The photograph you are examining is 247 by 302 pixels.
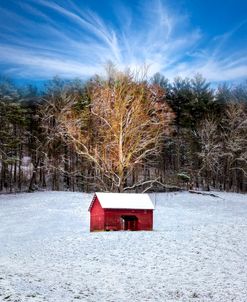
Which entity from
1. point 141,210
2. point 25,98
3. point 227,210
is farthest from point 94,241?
point 25,98

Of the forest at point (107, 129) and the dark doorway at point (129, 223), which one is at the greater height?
the forest at point (107, 129)

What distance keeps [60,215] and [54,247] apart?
15344mm

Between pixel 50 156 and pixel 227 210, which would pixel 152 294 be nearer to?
pixel 227 210

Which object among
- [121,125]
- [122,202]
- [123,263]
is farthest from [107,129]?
[123,263]

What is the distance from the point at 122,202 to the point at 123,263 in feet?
37.3

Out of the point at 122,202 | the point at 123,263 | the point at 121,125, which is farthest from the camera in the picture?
the point at 121,125

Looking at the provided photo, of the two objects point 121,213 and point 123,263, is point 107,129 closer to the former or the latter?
point 121,213

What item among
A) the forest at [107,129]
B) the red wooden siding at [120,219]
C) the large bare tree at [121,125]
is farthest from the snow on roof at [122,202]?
the forest at [107,129]

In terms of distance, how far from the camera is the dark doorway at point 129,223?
32188mm

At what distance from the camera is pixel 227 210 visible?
45312mm

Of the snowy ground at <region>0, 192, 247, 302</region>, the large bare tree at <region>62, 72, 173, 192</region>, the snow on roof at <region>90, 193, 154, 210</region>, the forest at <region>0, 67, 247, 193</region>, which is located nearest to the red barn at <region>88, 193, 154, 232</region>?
the snow on roof at <region>90, 193, 154, 210</region>

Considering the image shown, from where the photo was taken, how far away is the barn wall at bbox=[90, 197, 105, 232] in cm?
3167

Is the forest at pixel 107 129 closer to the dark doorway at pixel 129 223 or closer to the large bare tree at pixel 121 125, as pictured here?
the large bare tree at pixel 121 125

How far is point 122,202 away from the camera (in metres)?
32.1
